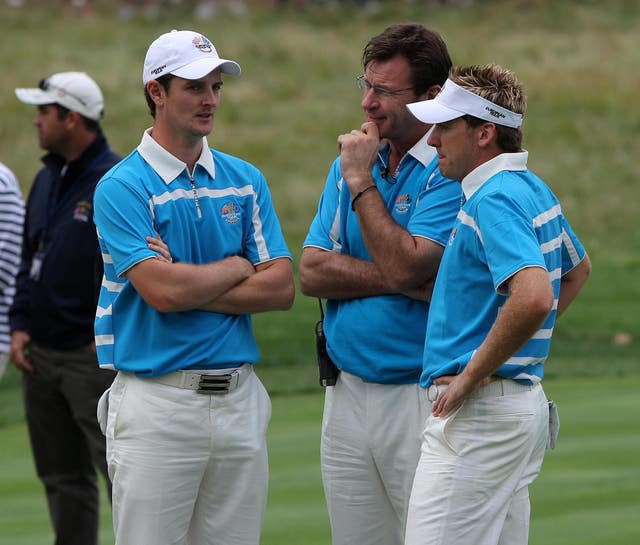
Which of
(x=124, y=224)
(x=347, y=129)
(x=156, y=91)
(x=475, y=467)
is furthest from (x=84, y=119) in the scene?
(x=347, y=129)

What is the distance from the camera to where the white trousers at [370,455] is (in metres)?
4.42

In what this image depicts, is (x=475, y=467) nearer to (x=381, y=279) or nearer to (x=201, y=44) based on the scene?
(x=381, y=279)

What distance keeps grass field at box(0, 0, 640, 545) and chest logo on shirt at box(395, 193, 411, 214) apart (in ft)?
7.81

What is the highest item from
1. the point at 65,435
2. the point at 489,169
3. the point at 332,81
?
the point at 332,81

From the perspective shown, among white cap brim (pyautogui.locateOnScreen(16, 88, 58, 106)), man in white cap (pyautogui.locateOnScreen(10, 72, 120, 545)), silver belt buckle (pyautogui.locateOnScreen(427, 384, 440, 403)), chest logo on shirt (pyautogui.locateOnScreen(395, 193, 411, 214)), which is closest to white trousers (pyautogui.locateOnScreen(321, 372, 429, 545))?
silver belt buckle (pyautogui.locateOnScreen(427, 384, 440, 403))

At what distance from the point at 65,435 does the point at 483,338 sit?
111 inches

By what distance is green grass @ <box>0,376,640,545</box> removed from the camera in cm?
648

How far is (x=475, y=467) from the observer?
12.5 ft

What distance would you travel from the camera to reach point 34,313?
6.03 meters

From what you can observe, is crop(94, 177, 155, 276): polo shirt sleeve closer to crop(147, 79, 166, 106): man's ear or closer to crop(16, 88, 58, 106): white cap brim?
crop(147, 79, 166, 106): man's ear

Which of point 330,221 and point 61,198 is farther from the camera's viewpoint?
point 61,198

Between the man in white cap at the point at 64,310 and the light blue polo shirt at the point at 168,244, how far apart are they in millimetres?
1599

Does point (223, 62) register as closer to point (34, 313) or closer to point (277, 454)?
point (34, 313)

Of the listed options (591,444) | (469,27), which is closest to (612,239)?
(591,444)
